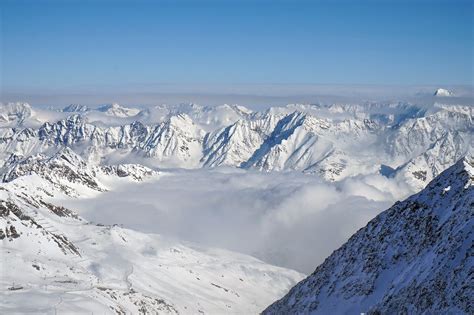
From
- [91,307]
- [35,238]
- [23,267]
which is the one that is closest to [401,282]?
[91,307]

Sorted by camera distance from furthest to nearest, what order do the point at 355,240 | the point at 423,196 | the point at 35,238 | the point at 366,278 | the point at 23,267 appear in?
the point at 35,238 < the point at 23,267 < the point at 355,240 < the point at 423,196 < the point at 366,278

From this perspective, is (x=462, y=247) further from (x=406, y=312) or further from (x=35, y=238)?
(x=35, y=238)

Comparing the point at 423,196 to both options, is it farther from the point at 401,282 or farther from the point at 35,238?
the point at 35,238

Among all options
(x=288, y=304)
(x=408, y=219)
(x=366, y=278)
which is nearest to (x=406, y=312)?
(x=366, y=278)

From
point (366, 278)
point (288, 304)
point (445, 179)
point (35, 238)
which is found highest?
point (445, 179)

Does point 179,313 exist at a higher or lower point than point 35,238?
lower

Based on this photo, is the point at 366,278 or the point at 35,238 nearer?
the point at 366,278

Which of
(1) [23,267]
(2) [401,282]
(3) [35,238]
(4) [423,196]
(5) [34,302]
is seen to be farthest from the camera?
(3) [35,238]
